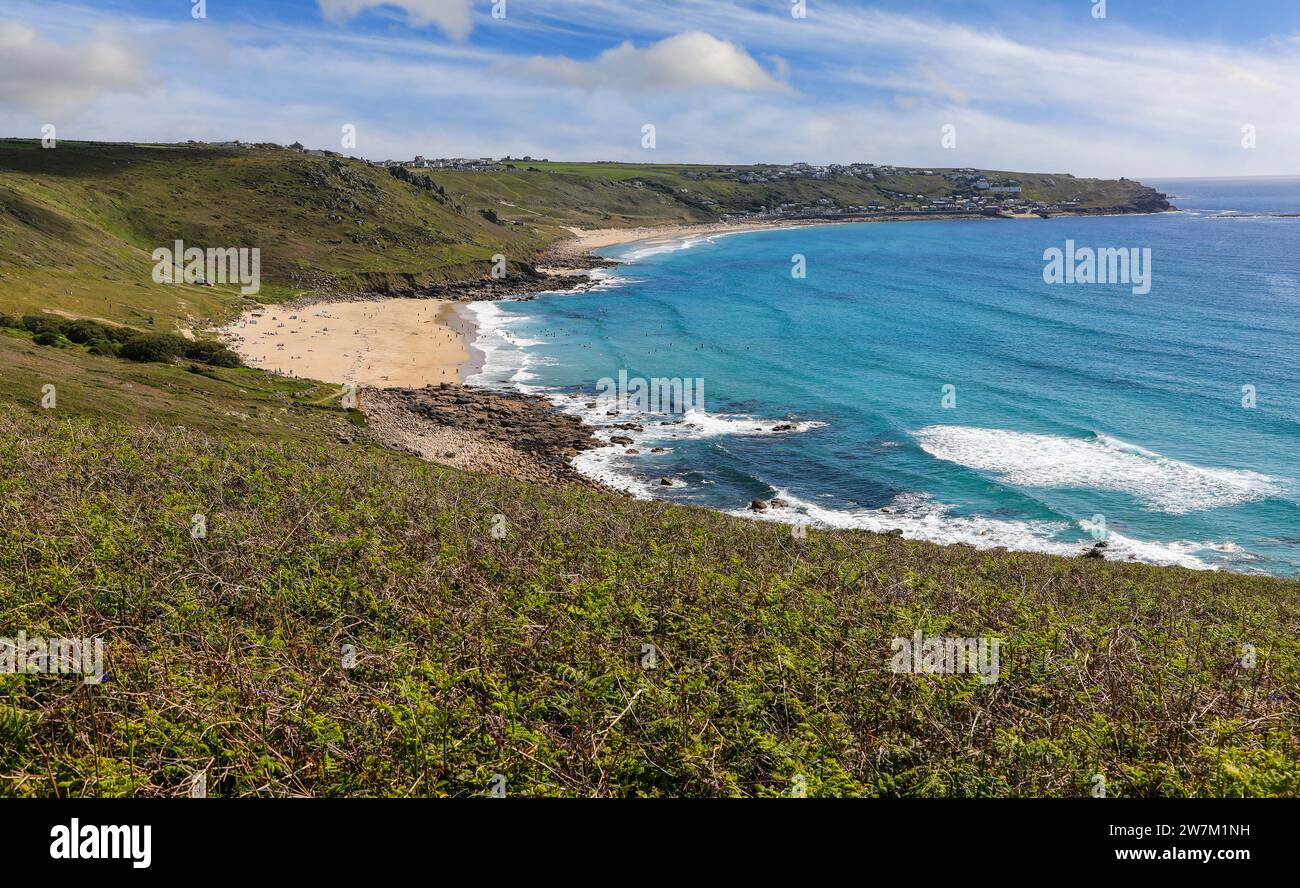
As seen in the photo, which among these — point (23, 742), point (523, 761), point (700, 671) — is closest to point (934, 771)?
point (700, 671)

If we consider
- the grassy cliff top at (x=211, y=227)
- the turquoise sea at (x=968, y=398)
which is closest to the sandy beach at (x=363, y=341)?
the turquoise sea at (x=968, y=398)

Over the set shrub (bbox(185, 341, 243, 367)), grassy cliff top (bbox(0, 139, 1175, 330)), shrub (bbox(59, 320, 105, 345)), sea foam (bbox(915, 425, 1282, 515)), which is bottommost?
sea foam (bbox(915, 425, 1282, 515))

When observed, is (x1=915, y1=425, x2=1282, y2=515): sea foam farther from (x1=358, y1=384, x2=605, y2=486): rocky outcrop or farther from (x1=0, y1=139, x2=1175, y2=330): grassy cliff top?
(x1=0, y1=139, x2=1175, y2=330): grassy cliff top

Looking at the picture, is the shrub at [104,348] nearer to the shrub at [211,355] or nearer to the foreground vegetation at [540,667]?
the shrub at [211,355]

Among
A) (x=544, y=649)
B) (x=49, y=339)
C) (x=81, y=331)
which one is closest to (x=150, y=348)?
(x=81, y=331)

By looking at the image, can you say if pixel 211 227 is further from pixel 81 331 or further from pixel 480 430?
pixel 480 430

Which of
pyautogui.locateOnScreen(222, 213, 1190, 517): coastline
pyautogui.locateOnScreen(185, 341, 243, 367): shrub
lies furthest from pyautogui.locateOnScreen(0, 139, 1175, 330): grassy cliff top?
pyautogui.locateOnScreen(185, 341, 243, 367): shrub
